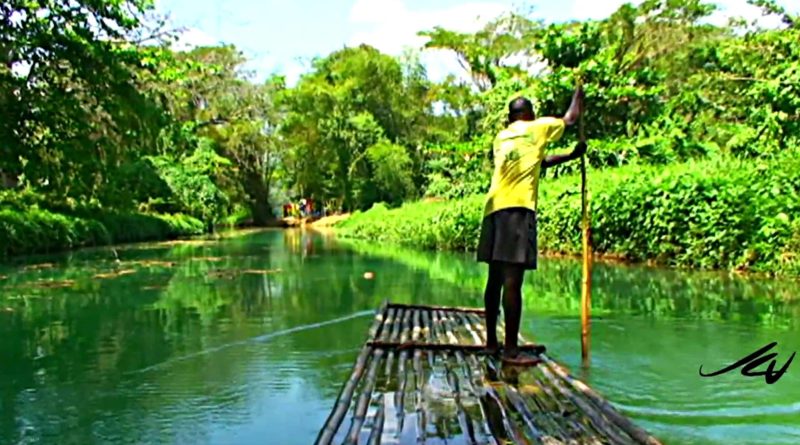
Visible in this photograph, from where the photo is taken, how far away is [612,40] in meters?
20.9

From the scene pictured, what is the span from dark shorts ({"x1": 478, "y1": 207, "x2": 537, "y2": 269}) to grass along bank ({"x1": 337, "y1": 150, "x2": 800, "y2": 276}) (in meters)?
6.19

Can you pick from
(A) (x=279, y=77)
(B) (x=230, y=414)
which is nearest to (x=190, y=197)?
(A) (x=279, y=77)

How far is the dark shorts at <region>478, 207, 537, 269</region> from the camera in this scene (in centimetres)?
407

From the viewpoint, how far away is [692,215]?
10438 mm

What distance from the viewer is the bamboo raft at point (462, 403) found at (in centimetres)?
287

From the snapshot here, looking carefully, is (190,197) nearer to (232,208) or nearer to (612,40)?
(232,208)

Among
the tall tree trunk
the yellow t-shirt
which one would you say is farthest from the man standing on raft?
the tall tree trunk

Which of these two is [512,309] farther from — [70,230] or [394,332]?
[70,230]

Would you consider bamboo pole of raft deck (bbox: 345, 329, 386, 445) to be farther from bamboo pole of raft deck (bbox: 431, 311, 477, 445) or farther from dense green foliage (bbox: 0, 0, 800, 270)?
dense green foliage (bbox: 0, 0, 800, 270)

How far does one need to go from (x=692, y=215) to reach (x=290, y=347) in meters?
6.52

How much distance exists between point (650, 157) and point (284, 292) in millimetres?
10742

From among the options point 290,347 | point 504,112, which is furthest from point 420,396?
point 504,112

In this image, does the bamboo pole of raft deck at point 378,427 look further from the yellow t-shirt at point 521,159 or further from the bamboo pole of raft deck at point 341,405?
the yellow t-shirt at point 521,159

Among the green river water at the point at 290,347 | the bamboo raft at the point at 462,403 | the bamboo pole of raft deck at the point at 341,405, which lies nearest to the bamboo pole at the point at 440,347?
the bamboo raft at the point at 462,403
